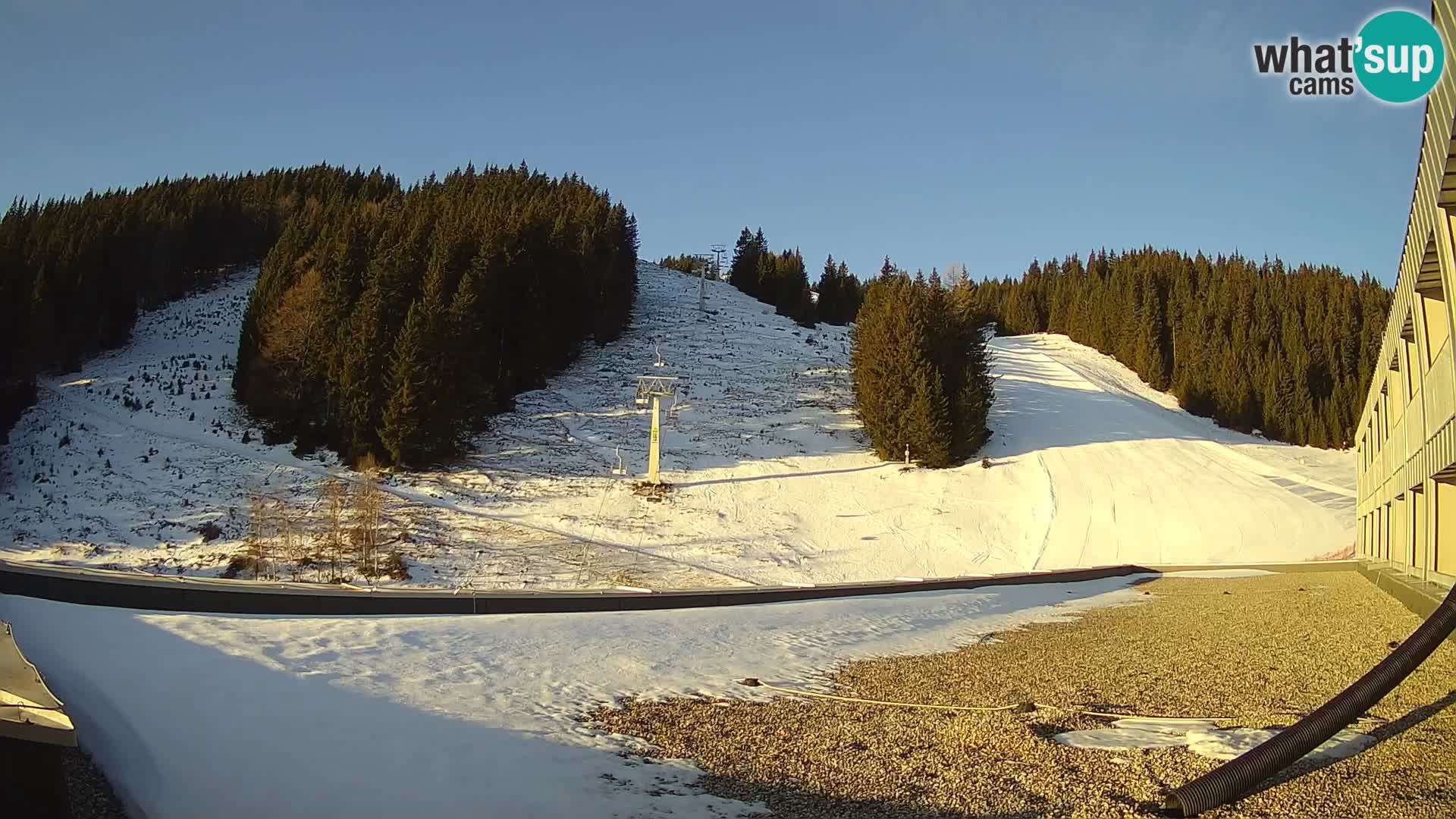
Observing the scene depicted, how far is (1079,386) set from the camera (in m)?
52.0

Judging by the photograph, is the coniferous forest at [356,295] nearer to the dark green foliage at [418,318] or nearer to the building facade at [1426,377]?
the dark green foliage at [418,318]

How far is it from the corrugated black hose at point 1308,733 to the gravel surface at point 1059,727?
0.12 meters

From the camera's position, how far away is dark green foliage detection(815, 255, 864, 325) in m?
70.0

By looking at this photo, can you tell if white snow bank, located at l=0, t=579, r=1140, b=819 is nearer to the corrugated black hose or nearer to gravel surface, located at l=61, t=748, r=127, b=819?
gravel surface, located at l=61, t=748, r=127, b=819

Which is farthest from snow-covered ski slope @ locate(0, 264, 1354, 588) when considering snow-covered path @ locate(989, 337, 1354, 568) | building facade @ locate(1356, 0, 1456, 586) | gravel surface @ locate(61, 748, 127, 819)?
gravel surface @ locate(61, 748, 127, 819)

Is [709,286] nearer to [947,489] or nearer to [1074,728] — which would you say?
[947,489]

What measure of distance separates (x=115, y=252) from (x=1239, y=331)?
72.9 meters

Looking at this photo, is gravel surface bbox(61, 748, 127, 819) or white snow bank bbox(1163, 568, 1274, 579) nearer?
gravel surface bbox(61, 748, 127, 819)

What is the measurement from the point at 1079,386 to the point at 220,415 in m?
45.0

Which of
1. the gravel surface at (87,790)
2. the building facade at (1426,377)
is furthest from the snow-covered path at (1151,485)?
the gravel surface at (87,790)

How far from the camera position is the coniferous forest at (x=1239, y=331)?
54344mm

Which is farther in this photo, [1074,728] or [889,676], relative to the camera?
[889,676]

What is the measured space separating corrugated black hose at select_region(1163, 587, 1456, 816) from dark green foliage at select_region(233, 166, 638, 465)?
2960cm

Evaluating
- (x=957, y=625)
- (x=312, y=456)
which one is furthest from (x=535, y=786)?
(x=312, y=456)
